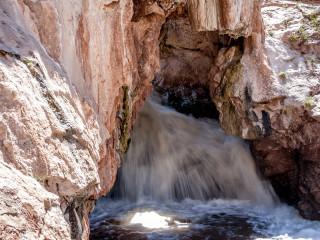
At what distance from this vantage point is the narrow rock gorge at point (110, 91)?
2176mm

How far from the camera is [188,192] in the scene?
8.51 metres

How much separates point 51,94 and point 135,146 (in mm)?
6573

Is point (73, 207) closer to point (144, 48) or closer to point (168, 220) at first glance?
point (144, 48)

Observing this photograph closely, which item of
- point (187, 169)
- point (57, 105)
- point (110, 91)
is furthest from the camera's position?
point (187, 169)

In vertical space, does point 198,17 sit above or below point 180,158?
above

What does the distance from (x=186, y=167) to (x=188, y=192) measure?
71cm

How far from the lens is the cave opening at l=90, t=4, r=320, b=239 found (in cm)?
632

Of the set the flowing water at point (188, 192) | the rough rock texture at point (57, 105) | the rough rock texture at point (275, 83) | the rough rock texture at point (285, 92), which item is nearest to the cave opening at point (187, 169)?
the flowing water at point (188, 192)

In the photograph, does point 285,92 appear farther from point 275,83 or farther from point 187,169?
point 187,169

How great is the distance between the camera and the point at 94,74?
13.0 feet

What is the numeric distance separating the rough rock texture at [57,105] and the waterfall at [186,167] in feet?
13.7

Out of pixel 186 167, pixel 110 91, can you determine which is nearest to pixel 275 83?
pixel 186 167

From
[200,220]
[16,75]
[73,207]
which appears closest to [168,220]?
[200,220]

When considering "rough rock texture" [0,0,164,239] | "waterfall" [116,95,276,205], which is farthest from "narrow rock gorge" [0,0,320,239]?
"waterfall" [116,95,276,205]
